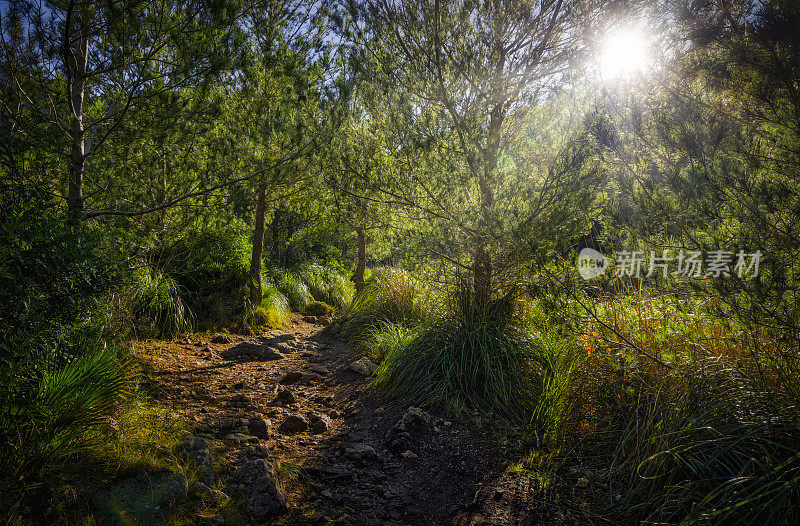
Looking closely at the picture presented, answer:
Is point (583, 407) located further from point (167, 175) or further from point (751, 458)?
point (167, 175)

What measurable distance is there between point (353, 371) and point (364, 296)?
9.27 feet

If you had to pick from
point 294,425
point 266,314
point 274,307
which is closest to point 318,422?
point 294,425

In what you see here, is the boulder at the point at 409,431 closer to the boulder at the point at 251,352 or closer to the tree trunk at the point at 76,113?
the boulder at the point at 251,352

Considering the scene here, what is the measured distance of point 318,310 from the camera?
916 centimetres

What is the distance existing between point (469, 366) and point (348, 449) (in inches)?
53.9

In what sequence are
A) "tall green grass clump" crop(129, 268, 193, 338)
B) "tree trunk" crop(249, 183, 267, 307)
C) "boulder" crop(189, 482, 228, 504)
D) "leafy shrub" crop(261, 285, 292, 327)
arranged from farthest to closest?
1. "leafy shrub" crop(261, 285, 292, 327)
2. "tree trunk" crop(249, 183, 267, 307)
3. "tall green grass clump" crop(129, 268, 193, 338)
4. "boulder" crop(189, 482, 228, 504)

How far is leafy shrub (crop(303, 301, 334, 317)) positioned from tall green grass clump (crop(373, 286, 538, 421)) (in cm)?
500

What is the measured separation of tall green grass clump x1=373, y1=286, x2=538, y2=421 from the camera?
347 centimetres

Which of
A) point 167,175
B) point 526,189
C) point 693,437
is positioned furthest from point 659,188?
point 167,175

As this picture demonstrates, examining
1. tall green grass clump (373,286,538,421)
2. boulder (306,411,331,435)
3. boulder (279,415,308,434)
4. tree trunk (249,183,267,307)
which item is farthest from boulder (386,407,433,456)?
tree trunk (249,183,267,307)

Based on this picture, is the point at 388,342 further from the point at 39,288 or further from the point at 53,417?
the point at 39,288

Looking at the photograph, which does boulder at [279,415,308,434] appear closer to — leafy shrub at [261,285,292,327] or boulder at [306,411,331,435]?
boulder at [306,411,331,435]

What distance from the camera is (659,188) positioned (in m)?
2.94

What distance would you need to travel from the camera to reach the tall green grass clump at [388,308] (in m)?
6.16
